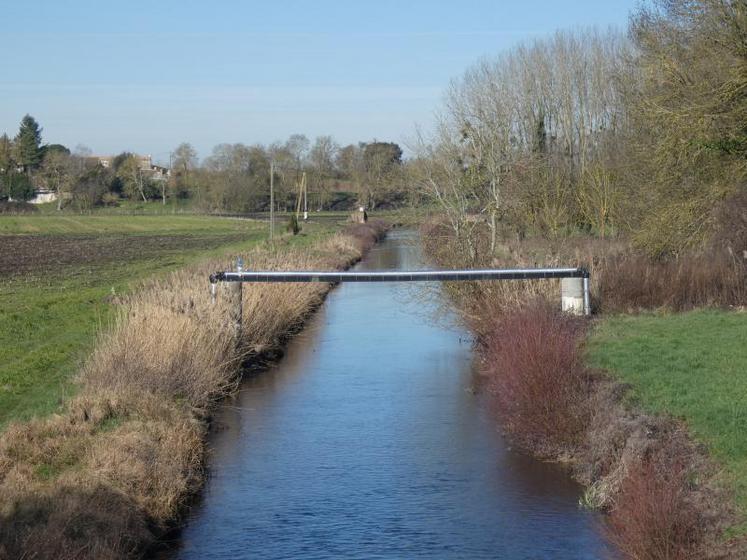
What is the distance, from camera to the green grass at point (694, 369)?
10.4 metres

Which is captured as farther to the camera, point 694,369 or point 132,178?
point 132,178

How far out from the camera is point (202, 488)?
1220cm

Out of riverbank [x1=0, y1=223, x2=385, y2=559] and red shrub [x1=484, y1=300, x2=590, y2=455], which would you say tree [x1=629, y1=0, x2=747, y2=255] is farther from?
riverbank [x1=0, y1=223, x2=385, y2=559]

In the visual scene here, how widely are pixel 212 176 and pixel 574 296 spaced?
320ft

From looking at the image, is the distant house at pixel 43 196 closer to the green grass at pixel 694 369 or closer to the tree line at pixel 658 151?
the tree line at pixel 658 151

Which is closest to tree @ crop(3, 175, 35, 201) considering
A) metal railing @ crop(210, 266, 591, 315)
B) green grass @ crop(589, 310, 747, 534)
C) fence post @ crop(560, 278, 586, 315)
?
metal railing @ crop(210, 266, 591, 315)

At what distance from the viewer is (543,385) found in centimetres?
1377

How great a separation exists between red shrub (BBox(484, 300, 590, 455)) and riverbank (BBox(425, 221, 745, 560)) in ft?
0.05

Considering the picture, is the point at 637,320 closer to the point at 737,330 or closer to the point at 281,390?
the point at 737,330

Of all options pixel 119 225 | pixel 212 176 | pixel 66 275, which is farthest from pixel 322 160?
pixel 66 275

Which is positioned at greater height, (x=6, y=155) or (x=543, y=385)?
(x=6, y=155)

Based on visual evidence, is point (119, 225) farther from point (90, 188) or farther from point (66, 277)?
point (66, 277)

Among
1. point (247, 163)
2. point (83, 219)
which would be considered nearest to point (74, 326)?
point (83, 219)

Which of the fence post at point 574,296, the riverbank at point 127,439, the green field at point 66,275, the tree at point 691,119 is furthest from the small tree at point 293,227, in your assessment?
the fence post at point 574,296
